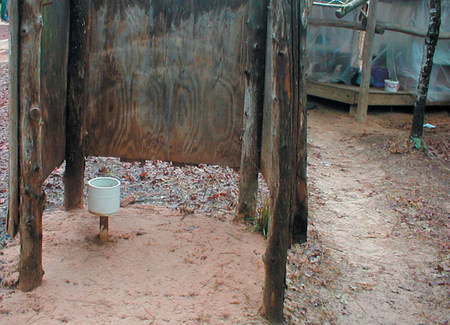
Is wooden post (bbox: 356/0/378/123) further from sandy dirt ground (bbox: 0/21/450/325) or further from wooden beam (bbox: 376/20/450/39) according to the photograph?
sandy dirt ground (bbox: 0/21/450/325)

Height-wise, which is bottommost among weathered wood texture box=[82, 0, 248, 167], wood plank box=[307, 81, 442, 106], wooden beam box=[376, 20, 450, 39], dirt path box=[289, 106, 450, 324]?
dirt path box=[289, 106, 450, 324]

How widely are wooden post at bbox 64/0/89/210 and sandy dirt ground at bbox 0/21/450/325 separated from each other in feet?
0.72

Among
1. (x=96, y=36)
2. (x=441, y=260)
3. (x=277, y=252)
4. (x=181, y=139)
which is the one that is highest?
(x=96, y=36)

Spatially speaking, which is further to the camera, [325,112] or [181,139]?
[325,112]

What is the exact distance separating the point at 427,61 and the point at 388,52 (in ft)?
10.5

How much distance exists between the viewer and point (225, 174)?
5910mm

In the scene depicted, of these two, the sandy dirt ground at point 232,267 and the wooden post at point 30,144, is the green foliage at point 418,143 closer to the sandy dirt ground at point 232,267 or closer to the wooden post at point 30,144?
the sandy dirt ground at point 232,267

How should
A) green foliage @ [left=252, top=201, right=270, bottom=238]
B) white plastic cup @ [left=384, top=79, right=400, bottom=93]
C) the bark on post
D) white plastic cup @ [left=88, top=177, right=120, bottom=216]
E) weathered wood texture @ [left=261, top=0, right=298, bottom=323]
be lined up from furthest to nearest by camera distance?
white plastic cup @ [left=384, top=79, right=400, bottom=93] → the bark on post → green foliage @ [left=252, top=201, right=270, bottom=238] → white plastic cup @ [left=88, top=177, right=120, bottom=216] → weathered wood texture @ [left=261, top=0, right=298, bottom=323]

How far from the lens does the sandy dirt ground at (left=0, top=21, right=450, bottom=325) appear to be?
10.3ft

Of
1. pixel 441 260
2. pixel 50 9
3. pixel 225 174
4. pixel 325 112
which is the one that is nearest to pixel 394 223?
pixel 441 260

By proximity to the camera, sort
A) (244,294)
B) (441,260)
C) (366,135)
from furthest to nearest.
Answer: (366,135) < (441,260) < (244,294)

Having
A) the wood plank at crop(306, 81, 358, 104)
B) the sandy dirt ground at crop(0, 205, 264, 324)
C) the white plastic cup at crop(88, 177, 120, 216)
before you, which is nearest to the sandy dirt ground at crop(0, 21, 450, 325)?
the sandy dirt ground at crop(0, 205, 264, 324)

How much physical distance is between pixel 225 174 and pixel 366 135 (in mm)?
3718

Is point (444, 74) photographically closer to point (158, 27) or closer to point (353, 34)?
point (353, 34)
